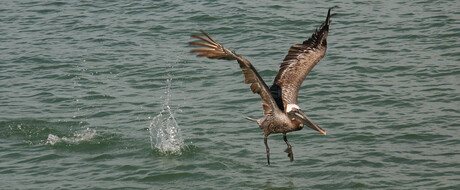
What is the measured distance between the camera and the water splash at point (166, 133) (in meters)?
11.4

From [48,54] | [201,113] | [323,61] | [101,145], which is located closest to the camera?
[101,145]

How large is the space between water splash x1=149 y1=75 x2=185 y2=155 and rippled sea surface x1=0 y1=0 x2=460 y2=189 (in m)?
0.03

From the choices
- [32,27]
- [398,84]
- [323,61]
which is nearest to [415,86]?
[398,84]

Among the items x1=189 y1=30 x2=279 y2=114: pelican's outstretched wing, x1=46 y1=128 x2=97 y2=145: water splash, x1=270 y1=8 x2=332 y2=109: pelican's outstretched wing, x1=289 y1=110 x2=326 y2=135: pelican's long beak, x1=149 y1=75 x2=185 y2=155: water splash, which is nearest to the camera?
x1=189 y1=30 x2=279 y2=114: pelican's outstretched wing

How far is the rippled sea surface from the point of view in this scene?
10500 millimetres

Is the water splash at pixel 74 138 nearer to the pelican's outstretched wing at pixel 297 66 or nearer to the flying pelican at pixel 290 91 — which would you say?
the flying pelican at pixel 290 91

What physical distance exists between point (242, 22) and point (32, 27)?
16.9 ft

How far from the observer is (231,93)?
1359cm

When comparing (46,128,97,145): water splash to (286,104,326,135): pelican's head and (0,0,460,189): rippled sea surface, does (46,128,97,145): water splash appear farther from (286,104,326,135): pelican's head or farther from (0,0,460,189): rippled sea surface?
Result: (286,104,326,135): pelican's head

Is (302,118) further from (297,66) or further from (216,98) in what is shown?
(216,98)

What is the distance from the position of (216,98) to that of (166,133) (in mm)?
1622

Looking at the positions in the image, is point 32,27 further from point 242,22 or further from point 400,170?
point 400,170

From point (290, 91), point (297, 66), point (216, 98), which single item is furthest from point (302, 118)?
point (216, 98)

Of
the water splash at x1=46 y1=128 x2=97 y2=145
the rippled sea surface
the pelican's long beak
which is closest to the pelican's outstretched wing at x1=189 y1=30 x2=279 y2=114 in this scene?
the pelican's long beak
